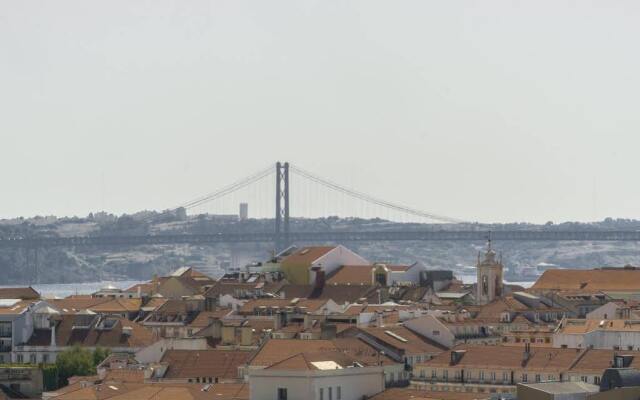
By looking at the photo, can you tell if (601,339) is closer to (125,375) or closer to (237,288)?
(125,375)

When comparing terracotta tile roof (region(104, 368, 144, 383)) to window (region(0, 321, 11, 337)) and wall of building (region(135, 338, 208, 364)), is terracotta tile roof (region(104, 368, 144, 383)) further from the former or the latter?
window (region(0, 321, 11, 337))

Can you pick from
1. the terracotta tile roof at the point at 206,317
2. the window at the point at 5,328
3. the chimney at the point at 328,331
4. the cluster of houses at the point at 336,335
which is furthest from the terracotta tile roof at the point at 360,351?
the window at the point at 5,328

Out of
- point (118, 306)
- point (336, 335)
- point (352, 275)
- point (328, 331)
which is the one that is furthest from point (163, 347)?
point (352, 275)

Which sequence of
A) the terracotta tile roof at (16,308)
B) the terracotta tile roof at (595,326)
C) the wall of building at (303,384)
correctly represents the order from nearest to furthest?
the wall of building at (303,384) < the terracotta tile roof at (595,326) < the terracotta tile roof at (16,308)

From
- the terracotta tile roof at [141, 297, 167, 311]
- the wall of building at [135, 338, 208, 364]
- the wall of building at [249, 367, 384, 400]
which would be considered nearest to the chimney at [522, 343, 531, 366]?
the wall of building at [249, 367, 384, 400]

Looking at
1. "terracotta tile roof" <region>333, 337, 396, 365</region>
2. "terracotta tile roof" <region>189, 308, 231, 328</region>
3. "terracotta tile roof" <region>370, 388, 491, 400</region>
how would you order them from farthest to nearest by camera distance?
1. "terracotta tile roof" <region>189, 308, 231, 328</region>
2. "terracotta tile roof" <region>333, 337, 396, 365</region>
3. "terracotta tile roof" <region>370, 388, 491, 400</region>

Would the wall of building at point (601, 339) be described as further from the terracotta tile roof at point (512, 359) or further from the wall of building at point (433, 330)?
the terracotta tile roof at point (512, 359)

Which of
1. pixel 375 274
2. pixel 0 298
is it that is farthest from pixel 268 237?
pixel 0 298
